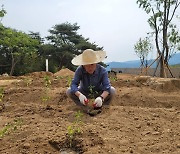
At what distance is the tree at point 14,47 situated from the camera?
24.9 metres

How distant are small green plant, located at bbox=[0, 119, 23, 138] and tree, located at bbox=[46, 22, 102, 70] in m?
28.0

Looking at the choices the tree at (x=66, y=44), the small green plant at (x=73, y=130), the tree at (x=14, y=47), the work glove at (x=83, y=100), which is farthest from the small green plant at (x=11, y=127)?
the tree at (x=66, y=44)

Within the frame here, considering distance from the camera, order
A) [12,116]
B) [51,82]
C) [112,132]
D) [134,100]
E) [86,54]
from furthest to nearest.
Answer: [51,82] < [134,100] < [86,54] < [12,116] < [112,132]

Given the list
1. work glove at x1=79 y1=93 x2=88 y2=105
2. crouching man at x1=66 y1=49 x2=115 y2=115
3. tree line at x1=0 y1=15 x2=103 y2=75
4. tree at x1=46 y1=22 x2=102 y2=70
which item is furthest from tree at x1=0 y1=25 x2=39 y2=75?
work glove at x1=79 y1=93 x2=88 y2=105

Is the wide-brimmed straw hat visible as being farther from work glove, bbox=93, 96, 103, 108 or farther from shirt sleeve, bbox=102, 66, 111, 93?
work glove, bbox=93, 96, 103, 108

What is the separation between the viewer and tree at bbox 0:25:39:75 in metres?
24.9

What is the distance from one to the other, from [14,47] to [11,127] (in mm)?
23076

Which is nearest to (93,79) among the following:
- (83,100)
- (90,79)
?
(90,79)

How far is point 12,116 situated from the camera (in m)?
4.48

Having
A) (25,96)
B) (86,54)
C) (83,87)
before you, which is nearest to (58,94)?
(25,96)

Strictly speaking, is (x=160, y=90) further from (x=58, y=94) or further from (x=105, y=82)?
(x=105, y=82)

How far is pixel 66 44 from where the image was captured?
33125 millimetres

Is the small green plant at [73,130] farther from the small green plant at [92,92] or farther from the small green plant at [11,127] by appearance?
the small green plant at [92,92]

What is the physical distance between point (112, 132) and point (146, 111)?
3.52 feet
